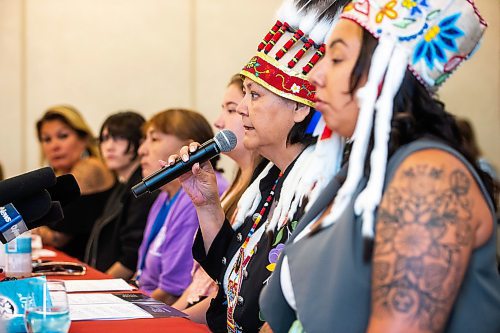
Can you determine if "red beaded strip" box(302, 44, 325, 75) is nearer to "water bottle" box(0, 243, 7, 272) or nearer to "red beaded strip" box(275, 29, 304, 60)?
"red beaded strip" box(275, 29, 304, 60)

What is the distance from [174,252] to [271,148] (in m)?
1.06

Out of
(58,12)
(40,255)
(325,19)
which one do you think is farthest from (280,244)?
(58,12)

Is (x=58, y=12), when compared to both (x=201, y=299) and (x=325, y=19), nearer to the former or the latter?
(x=201, y=299)

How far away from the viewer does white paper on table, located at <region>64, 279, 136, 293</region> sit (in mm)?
2244

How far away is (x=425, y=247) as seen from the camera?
1126 millimetres

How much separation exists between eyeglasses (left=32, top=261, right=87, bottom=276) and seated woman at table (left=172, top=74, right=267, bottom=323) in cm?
38

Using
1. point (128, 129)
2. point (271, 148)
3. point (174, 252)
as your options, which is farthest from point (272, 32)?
point (128, 129)

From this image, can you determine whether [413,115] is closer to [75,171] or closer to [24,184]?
[24,184]

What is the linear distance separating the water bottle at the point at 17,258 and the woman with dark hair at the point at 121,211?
1.17 metres

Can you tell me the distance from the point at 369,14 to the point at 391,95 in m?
0.16

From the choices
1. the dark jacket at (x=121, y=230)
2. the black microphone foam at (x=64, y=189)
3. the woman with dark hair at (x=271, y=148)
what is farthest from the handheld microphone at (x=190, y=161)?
the dark jacket at (x=121, y=230)

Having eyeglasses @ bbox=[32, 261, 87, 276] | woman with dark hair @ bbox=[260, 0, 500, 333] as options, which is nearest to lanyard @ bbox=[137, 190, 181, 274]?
eyeglasses @ bbox=[32, 261, 87, 276]

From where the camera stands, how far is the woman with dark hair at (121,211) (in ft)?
11.9

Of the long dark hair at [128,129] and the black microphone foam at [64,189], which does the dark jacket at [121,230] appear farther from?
the black microphone foam at [64,189]
